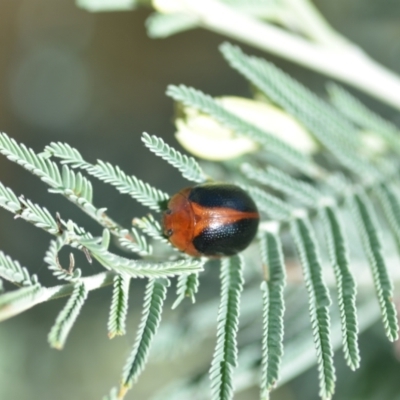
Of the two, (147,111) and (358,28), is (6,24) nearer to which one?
(147,111)

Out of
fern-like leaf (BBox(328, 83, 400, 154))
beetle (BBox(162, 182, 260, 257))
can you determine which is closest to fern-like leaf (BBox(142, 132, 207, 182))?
beetle (BBox(162, 182, 260, 257))

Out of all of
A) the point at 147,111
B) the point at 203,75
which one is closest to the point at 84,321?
the point at 147,111

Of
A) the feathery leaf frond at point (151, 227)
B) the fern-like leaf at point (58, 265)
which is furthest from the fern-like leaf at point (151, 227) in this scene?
the fern-like leaf at point (58, 265)

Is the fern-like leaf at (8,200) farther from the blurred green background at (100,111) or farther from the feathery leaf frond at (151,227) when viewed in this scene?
the blurred green background at (100,111)

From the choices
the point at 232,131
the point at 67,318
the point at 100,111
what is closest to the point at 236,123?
the point at 232,131

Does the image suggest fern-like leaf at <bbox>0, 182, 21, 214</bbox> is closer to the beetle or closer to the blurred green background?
the beetle

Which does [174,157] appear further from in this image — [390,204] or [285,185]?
[390,204]
